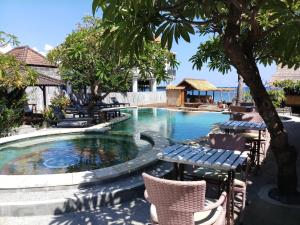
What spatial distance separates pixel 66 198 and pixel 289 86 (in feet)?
73.8

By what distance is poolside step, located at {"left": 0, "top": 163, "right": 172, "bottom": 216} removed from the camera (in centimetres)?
554

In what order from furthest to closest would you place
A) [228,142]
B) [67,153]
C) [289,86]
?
[289,86] → [67,153] → [228,142]

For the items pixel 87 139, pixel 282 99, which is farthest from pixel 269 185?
pixel 282 99

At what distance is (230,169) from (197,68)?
459 centimetres

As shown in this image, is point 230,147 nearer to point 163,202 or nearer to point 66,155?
point 163,202

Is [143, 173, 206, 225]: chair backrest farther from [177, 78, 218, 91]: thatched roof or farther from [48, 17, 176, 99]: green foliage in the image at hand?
[177, 78, 218, 91]: thatched roof

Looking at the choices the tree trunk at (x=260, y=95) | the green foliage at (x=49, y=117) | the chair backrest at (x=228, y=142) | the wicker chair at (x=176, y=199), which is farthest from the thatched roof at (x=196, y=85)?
the wicker chair at (x=176, y=199)

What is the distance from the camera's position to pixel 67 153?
1087cm

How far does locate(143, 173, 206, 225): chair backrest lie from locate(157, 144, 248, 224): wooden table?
128 cm

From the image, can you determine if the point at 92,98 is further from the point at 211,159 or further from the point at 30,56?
the point at 211,159

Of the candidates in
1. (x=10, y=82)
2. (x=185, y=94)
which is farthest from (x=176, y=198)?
(x=185, y=94)

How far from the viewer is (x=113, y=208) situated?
5926 mm

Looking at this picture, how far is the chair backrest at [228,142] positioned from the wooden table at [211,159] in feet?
3.93

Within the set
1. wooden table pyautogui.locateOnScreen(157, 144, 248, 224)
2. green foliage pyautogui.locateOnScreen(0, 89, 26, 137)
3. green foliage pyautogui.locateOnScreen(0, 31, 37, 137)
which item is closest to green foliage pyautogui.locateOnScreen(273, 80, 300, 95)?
green foliage pyautogui.locateOnScreen(0, 31, 37, 137)
